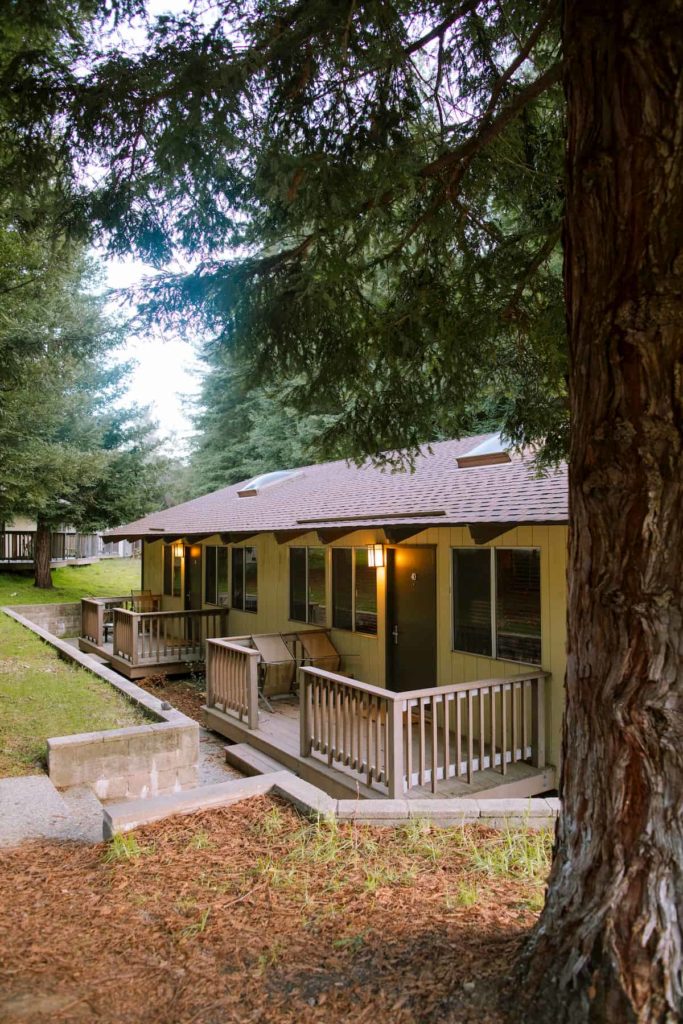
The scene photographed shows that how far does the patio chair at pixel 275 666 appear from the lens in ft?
32.6

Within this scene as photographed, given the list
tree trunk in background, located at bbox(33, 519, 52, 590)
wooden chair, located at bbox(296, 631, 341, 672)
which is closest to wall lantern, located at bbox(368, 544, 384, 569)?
wooden chair, located at bbox(296, 631, 341, 672)

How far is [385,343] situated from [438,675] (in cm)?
507

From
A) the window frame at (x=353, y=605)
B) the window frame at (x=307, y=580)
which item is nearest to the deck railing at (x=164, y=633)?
the window frame at (x=307, y=580)

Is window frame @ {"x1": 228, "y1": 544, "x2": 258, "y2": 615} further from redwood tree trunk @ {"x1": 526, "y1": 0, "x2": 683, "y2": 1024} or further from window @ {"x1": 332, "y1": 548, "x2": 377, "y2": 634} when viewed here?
redwood tree trunk @ {"x1": 526, "y1": 0, "x2": 683, "y2": 1024}

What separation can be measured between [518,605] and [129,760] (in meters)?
4.27

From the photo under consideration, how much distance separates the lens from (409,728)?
579 cm

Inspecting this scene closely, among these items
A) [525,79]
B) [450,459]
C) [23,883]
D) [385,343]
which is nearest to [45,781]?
[23,883]

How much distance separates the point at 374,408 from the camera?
189 inches

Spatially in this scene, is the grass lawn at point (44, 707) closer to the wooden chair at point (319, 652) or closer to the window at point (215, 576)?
the wooden chair at point (319, 652)

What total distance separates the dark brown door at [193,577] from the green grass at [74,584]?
697 cm

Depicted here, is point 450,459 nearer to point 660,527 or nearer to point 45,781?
point 45,781

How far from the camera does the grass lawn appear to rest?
6.11 meters

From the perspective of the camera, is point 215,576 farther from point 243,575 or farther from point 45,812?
point 45,812

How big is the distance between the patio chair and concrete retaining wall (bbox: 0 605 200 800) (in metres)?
3.44
